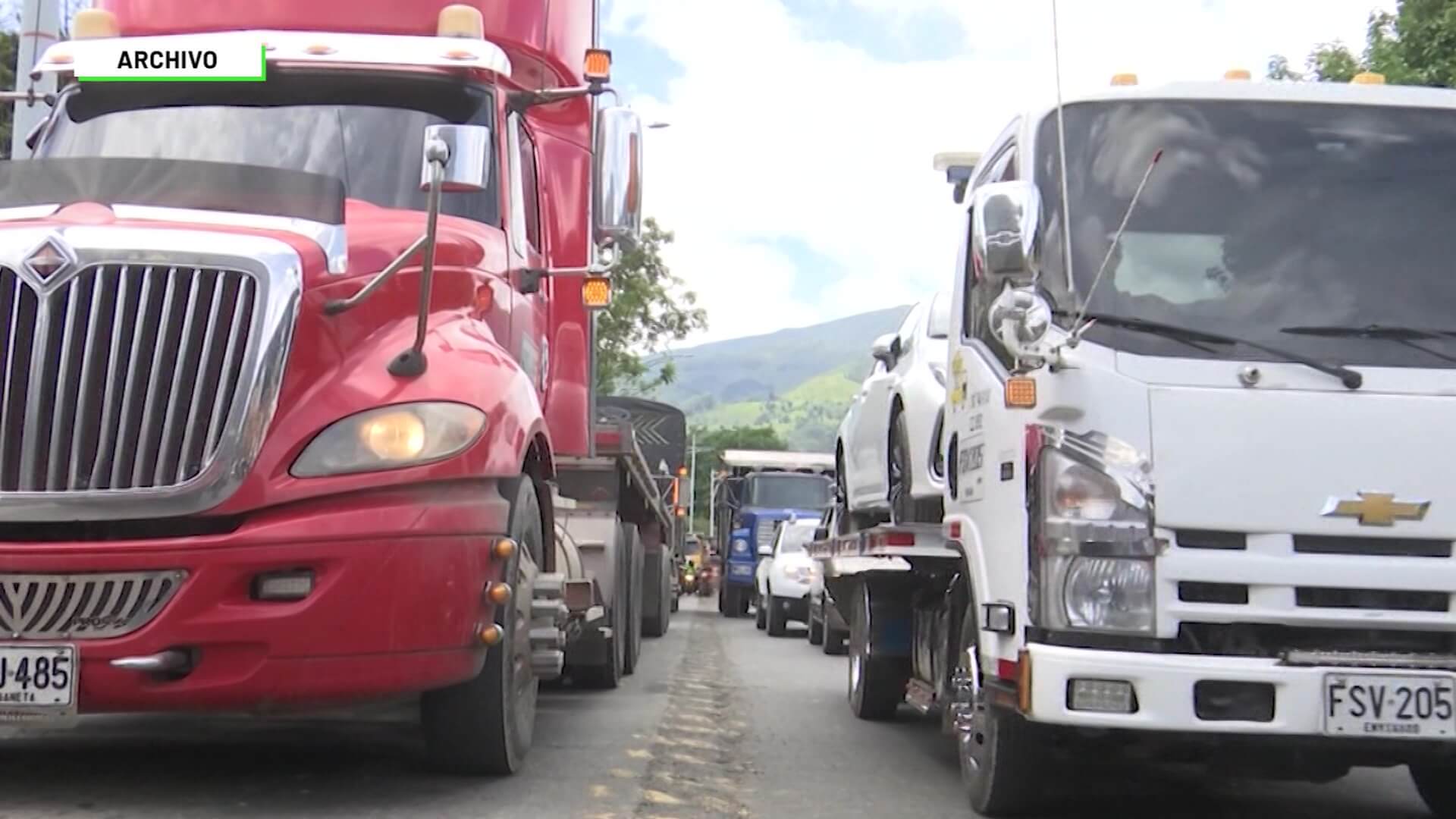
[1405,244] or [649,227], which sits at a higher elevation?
[649,227]

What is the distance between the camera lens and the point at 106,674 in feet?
16.3

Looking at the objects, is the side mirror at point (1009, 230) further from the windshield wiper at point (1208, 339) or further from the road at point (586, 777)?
the road at point (586, 777)

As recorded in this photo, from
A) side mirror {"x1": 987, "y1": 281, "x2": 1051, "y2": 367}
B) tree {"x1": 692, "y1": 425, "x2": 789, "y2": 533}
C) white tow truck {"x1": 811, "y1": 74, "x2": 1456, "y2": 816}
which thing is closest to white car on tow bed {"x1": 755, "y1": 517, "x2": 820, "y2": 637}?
white tow truck {"x1": 811, "y1": 74, "x2": 1456, "y2": 816}

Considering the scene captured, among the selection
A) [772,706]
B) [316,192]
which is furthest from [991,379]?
[772,706]

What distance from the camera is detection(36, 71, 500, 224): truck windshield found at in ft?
22.2

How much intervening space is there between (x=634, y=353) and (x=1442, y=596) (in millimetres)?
32133

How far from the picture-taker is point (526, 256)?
7371 millimetres

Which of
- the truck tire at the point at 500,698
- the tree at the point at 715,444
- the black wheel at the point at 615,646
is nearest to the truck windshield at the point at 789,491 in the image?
the black wheel at the point at 615,646

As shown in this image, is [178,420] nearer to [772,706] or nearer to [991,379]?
[991,379]

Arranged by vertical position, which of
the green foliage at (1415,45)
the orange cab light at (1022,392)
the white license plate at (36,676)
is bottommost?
the white license plate at (36,676)

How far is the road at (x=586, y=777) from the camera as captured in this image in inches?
228

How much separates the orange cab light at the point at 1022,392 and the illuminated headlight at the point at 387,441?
5.91 feet

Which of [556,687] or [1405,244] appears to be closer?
[1405,244]

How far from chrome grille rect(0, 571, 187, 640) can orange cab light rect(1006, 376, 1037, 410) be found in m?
2.68
